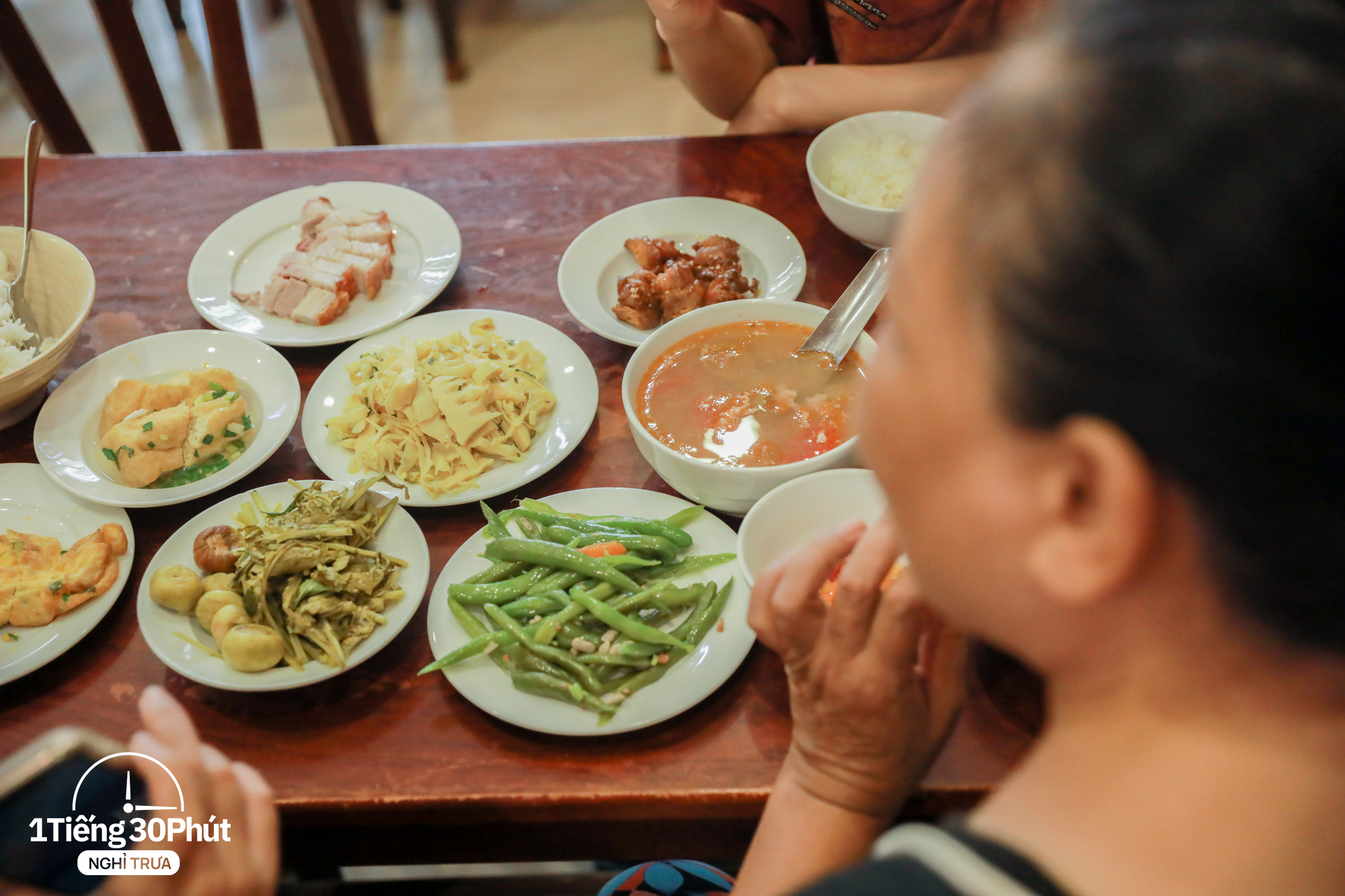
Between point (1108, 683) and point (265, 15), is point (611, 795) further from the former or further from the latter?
point (265, 15)

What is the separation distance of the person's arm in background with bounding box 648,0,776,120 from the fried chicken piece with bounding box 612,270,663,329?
0.96 metres

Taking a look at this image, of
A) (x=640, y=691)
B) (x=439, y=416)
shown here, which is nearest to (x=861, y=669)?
(x=640, y=691)

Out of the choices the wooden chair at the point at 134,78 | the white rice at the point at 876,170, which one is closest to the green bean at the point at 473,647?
the white rice at the point at 876,170

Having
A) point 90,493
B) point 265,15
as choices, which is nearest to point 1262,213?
point 90,493

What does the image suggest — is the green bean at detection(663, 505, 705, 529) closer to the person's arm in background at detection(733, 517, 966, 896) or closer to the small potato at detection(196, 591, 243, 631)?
the person's arm in background at detection(733, 517, 966, 896)

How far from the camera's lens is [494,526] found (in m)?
1.61

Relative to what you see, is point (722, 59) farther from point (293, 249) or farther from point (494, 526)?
point (494, 526)

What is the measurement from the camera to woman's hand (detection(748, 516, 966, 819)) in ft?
3.83

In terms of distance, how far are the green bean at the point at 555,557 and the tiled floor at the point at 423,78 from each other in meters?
4.74

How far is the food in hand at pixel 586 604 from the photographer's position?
140 cm

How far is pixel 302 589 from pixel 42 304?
115 cm

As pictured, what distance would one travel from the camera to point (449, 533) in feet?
5.57

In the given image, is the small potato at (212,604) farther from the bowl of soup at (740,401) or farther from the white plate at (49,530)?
the bowl of soup at (740,401)

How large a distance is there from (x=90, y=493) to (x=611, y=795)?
114 centimetres
